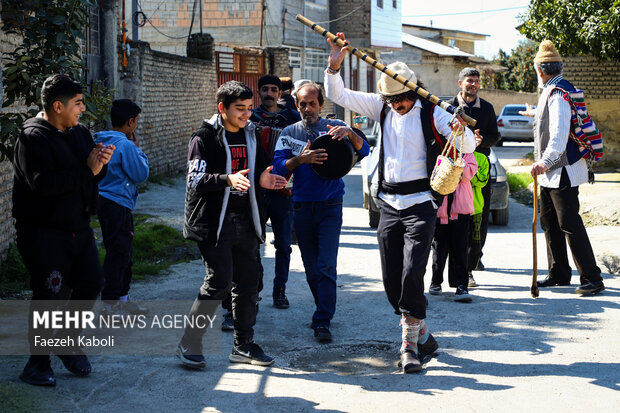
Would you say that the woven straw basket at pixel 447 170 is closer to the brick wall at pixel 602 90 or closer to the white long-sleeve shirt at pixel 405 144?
the white long-sleeve shirt at pixel 405 144

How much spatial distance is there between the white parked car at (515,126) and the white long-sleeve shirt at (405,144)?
25.5 meters

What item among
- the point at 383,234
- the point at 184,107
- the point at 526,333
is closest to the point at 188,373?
the point at 383,234

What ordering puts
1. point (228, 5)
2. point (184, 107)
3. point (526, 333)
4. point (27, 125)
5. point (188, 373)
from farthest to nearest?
point (228, 5) < point (184, 107) < point (526, 333) < point (188, 373) < point (27, 125)

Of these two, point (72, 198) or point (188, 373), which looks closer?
point (72, 198)

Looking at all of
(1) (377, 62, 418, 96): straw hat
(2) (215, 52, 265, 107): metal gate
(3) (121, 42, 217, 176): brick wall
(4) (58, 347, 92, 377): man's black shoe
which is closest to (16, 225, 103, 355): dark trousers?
(4) (58, 347, 92, 377): man's black shoe

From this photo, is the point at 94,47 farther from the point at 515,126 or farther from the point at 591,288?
the point at 515,126

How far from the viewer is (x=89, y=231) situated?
519cm

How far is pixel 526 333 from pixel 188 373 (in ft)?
8.51

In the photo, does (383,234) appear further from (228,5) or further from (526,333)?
(228,5)

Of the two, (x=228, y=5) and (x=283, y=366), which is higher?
(x=228, y=5)

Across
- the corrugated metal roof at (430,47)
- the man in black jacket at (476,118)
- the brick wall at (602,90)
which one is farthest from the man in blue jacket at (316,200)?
the corrugated metal roof at (430,47)

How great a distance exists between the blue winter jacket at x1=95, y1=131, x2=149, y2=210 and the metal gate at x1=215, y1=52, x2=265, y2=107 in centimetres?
1567

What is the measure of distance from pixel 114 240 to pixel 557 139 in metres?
3.88

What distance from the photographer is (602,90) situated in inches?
735
